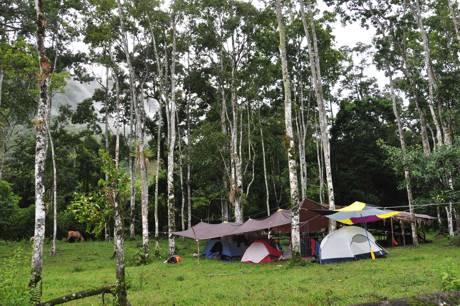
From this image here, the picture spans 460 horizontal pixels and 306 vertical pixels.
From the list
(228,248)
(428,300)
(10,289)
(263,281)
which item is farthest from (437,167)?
(10,289)

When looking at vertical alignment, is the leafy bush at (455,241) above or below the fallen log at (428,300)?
below

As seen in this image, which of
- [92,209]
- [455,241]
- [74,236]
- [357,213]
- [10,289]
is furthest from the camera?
[74,236]

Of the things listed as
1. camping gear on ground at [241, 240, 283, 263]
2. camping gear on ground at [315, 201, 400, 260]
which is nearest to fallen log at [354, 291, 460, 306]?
camping gear on ground at [315, 201, 400, 260]

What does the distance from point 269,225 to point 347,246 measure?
3407 mm

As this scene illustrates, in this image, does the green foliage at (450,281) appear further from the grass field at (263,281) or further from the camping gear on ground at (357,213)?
the camping gear on ground at (357,213)

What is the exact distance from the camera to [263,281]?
1138 centimetres

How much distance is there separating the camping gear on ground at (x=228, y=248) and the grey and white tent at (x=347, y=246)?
5.31m

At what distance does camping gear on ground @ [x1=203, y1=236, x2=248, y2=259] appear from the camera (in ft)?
65.0

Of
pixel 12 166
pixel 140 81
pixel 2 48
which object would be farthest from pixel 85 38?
pixel 12 166

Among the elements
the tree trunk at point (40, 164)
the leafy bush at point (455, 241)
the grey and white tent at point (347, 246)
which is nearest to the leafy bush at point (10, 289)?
the tree trunk at point (40, 164)

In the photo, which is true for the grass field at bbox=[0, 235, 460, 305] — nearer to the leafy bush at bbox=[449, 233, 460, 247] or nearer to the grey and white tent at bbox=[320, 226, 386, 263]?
the grey and white tent at bbox=[320, 226, 386, 263]

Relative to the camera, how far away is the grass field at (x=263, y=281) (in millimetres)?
8391

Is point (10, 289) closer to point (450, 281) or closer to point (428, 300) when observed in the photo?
point (428, 300)

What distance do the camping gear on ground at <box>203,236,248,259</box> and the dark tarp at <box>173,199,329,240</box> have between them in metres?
0.92
